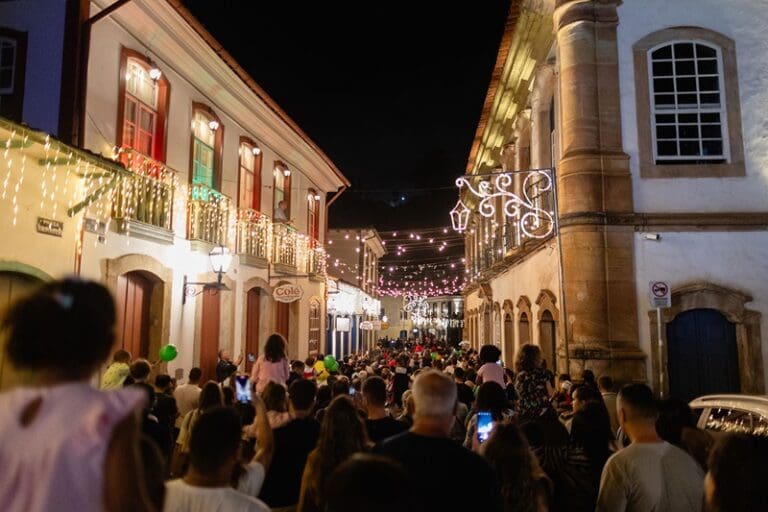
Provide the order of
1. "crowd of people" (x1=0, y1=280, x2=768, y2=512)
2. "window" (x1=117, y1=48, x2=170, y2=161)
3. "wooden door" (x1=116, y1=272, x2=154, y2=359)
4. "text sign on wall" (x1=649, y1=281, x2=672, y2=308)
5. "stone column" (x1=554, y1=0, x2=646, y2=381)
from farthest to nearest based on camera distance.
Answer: "stone column" (x1=554, y1=0, x2=646, y2=381), "wooden door" (x1=116, y1=272, x2=154, y2=359), "window" (x1=117, y1=48, x2=170, y2=161), "text sign on wall" (x1=649, y1=281, x2=672, y2=308), "crowd of people" (x1=0, y1=280, x2=768, y2=512)

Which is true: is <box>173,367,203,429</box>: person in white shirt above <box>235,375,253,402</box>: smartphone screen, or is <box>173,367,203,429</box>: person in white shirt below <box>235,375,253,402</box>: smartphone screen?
below

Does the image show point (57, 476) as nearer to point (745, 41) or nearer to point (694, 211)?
point (694, 211)

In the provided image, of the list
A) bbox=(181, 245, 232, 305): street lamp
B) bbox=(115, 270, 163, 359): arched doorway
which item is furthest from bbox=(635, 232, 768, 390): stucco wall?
bbox=(115, 270, 163, 359): arched doorway

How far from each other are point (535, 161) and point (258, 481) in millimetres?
14800

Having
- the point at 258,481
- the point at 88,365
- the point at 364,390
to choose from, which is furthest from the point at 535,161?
the point at 88,365

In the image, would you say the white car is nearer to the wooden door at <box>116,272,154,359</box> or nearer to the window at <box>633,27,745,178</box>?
the window at <box>633,27,745,178</box>

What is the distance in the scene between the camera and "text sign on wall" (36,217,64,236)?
28.2ft

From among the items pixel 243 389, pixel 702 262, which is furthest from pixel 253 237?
pixel 243 389

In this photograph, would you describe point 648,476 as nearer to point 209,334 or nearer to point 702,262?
point 702,262

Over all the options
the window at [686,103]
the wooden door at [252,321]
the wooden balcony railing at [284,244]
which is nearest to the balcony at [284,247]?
the wooden balcony railing at [284,244]

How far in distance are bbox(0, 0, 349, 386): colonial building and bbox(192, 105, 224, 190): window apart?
4 centimetres

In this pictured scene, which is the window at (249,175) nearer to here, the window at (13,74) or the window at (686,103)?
the window at (13,74)

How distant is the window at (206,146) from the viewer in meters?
13.9

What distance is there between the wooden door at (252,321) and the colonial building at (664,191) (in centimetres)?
837
